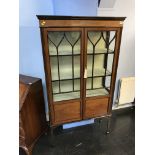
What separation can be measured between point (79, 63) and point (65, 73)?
25 cm

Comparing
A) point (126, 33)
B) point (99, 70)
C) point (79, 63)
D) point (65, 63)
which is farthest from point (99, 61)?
point (126, 33)

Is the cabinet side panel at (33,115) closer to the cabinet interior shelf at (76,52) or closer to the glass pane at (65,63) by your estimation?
the glass pane at (65,63)

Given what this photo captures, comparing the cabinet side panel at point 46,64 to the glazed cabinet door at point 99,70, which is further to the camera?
the glazed cabinet door at point 99,70

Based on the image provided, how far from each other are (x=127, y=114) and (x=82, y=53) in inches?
66.4

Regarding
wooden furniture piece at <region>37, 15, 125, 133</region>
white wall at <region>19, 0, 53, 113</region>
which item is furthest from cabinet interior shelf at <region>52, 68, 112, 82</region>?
white wall at <region>19, 0, 53, 113</region>

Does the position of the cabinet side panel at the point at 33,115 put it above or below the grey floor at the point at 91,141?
above

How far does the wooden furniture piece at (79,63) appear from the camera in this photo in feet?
5.97

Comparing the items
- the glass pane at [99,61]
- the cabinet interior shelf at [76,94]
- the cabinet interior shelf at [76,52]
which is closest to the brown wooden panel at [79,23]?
the glass pane at [99,61]

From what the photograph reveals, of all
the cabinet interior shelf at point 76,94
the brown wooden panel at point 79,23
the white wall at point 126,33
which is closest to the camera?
the brown wooden panel at point 79,23

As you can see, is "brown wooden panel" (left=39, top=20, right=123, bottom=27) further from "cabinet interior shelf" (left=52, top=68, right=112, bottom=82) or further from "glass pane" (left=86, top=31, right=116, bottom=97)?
"cabinet interior shelf" (left=52, top=68, right=112, bottom=82)

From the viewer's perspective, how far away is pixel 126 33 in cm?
269
